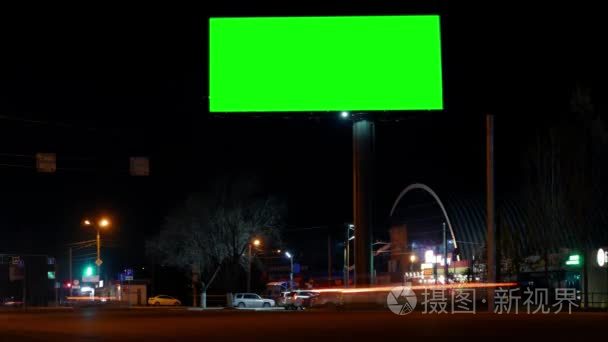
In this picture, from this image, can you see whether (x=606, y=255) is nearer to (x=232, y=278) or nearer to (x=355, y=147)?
(x=355, y=147)

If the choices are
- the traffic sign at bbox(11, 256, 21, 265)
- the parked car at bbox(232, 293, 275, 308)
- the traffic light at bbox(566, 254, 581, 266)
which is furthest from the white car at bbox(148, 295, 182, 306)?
the traffic light at bbox(566, 254, 581, 266)

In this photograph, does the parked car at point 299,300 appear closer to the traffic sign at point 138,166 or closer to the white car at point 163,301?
the white car at point 163,301

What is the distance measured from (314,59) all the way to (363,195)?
9.39 meters

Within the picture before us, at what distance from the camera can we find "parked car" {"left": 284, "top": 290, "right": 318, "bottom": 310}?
58.7 metres

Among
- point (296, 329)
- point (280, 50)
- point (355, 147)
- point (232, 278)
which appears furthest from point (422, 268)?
point (296, 329)

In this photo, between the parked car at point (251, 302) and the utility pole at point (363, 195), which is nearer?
the utility pole at point (363, 195)

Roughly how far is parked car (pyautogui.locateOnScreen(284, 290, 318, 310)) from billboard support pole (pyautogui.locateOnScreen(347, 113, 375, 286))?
12.9 metres

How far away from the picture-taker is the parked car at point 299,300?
58.7 metres

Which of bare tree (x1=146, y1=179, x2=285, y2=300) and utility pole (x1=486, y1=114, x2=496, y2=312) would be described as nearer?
utility pole (x1=486, y1=114, x2=496, y2=312)

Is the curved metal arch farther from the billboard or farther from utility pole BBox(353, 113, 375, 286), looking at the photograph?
the billboard

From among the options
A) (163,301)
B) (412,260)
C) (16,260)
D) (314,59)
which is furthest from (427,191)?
(314,59)

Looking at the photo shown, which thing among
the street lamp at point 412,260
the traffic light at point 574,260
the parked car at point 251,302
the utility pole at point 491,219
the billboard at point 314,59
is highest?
the billboard at point 314,59

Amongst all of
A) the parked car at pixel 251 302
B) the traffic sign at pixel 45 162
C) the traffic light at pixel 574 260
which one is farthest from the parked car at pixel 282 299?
the traffic sign at pixel 45 162

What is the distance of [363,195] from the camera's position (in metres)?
45.6
